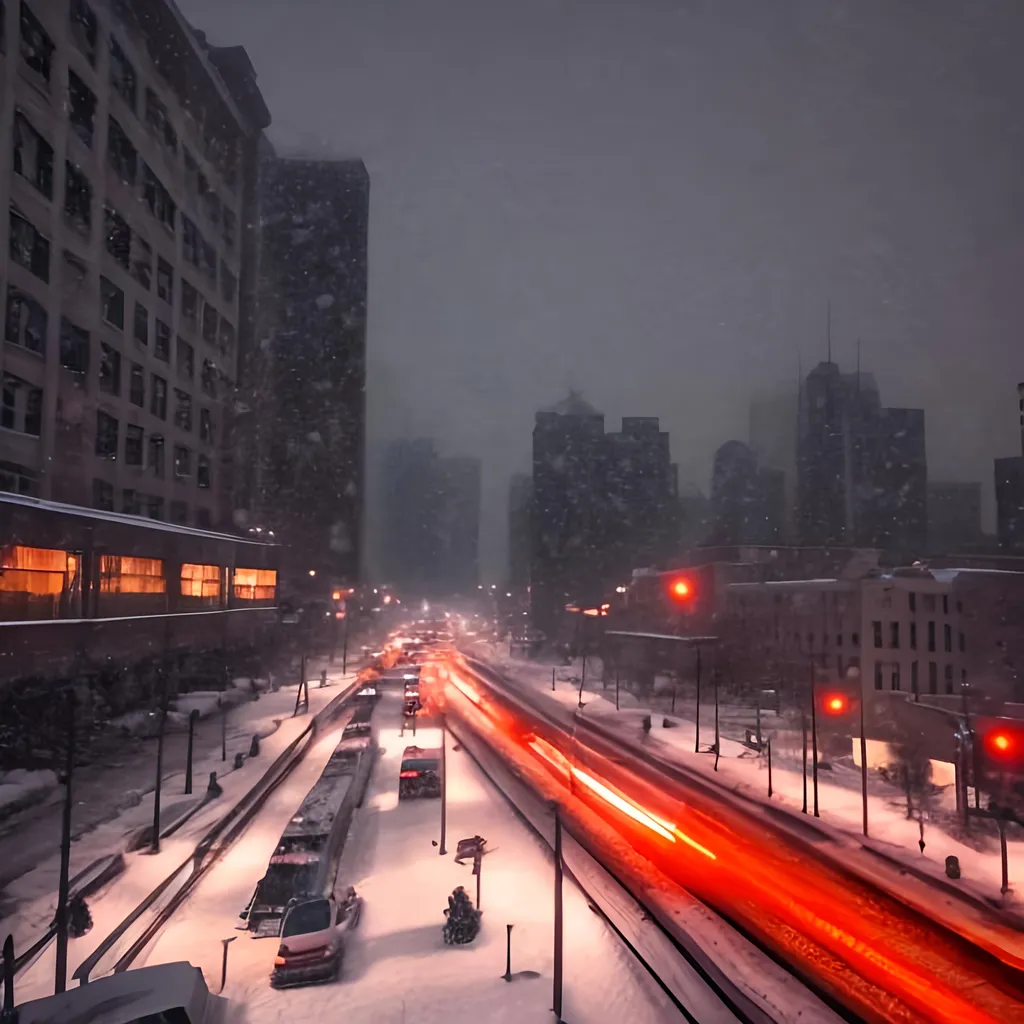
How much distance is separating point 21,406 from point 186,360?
19691mm

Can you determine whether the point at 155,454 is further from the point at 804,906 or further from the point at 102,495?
the point at 804,906

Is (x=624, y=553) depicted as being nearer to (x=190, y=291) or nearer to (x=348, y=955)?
(x=190, y=291)

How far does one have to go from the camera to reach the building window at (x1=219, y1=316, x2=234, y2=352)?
2418 inches

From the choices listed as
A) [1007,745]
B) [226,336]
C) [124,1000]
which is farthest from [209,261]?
[1007,745]

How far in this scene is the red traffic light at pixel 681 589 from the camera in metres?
A: 66.4

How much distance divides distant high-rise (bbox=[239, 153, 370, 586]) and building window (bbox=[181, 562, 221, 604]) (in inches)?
2920

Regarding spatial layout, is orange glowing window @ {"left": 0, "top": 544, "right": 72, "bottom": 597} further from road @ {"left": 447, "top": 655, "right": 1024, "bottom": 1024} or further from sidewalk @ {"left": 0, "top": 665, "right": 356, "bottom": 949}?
road @ {"left": 447, "top": 655, "right": 1024, "bottom": 1024}

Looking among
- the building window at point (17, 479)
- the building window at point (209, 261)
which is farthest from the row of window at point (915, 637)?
the building window at point (209, 261)

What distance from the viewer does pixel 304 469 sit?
13538 centimetres

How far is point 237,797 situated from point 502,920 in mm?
12979

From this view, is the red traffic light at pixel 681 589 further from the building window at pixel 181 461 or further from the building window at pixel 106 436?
the building window at pixel 106 436

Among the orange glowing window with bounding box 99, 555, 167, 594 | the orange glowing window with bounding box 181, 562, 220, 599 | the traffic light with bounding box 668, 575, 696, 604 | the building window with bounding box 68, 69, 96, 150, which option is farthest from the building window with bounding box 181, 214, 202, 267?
the traffic light with bounding box 668, 575, 696, 604

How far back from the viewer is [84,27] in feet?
135

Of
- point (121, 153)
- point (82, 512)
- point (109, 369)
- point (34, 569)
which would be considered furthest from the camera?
point (121, 153)
